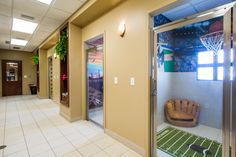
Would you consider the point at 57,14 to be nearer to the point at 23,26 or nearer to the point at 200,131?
the point at 23,26

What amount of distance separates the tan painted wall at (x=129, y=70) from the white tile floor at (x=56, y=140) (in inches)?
13.0

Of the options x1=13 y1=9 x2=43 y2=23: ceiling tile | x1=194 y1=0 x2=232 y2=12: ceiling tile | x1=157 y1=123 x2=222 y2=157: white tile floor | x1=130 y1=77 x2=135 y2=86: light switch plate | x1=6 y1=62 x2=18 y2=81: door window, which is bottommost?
x1=157 y1=123 x2=222 y2=157: white tile floor

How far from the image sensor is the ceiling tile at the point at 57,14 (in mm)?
3459

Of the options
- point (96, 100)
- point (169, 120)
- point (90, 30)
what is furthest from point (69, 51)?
point (169, 120)

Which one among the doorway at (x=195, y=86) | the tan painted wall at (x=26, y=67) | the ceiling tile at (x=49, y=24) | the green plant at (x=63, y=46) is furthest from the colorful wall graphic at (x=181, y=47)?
the tan painted wall at (x=26, y=67)

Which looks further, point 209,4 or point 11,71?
point 11,71

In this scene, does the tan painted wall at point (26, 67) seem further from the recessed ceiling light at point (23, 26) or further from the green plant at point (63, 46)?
the green plant at point (63, 46)

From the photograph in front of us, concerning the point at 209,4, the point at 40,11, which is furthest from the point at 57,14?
the point at 209,4

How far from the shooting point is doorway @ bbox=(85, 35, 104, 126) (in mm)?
3757

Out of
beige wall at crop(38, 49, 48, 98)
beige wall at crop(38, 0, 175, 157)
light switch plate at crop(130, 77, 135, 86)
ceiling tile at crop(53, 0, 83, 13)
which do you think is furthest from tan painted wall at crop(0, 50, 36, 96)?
light switch plate at crop(130, 77, 135, 86)

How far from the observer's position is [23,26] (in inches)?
180

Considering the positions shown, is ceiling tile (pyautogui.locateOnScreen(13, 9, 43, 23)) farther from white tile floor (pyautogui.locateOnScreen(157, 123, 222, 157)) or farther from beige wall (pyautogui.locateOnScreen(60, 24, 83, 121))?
white tile floor (pyautogui.locateOnScreen(157, 123, 222, 157))

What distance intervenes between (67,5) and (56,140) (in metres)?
3.07

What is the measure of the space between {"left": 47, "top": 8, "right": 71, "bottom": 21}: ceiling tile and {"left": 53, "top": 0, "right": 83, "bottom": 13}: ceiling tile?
21 cm
